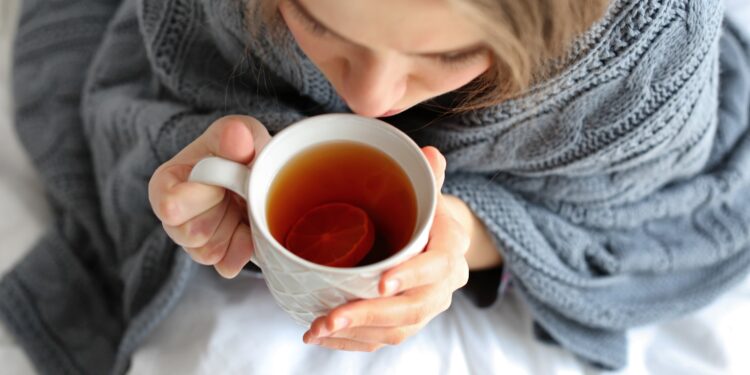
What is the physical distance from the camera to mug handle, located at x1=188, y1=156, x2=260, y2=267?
1.56 feet

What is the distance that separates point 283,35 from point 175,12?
0.16 meters

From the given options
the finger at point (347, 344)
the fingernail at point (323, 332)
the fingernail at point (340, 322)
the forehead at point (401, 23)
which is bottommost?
the finger at point (347, 344)

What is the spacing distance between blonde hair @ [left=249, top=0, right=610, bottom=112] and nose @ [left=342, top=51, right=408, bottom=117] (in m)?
0.07

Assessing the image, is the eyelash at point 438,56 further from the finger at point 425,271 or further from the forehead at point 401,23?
the finger at point 425,271

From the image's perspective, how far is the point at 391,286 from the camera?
459mm

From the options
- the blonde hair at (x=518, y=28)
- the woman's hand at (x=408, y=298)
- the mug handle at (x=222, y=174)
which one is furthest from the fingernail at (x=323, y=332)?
the blonde hair at (x=518, y=28)

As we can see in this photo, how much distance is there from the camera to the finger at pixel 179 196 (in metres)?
0.53

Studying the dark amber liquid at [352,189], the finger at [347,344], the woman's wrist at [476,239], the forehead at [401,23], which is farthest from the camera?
the woman's wrist at [476,239]

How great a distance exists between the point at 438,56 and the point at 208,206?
0.22m

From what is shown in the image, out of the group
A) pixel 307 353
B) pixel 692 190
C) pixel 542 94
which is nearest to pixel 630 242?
pixel 692 190

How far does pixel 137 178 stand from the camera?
0.78m

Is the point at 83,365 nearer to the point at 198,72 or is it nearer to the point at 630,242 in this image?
the point at 198,72

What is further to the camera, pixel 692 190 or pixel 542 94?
pixel 692 190

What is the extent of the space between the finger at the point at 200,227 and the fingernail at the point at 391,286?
0.18 meters
